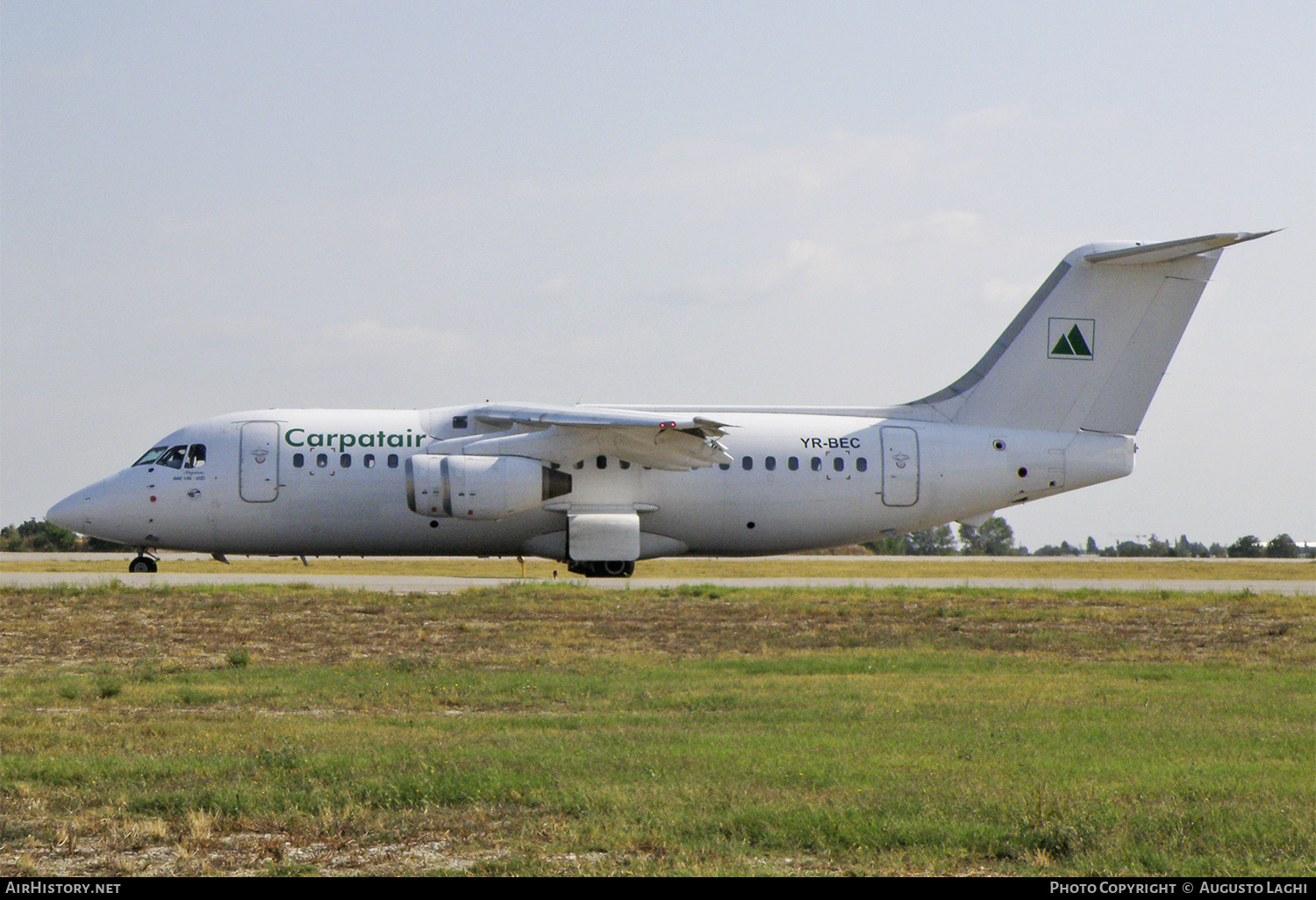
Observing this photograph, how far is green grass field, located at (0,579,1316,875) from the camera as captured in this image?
22.0 ft

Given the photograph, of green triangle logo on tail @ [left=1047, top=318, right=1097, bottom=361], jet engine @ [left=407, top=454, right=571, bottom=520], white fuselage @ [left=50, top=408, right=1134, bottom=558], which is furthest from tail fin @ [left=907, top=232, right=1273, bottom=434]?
jet engine @ [left=407, top=454, right=571, bottom=520]

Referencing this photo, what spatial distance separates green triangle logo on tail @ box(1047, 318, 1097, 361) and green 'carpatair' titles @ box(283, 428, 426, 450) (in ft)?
45.2

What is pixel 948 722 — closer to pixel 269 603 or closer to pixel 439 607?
pixel 439 607

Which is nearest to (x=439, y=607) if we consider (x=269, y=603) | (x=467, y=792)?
(x=269, y=603)

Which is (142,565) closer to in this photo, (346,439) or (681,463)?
(346,439)

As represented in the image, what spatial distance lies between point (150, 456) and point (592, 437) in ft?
29.9

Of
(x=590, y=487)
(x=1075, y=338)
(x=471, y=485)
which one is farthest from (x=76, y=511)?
(x=1075, y=338)

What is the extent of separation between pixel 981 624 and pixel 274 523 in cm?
1458

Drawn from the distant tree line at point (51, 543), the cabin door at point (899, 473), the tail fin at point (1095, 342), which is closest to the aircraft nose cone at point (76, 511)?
the cabin door at point (899, 473)

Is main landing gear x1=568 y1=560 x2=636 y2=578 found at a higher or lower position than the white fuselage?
lower

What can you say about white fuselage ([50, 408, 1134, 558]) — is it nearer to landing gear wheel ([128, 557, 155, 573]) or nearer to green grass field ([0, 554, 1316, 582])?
landing gear wheel ([128, 557, 155, 573])

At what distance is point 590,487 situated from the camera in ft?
89.3

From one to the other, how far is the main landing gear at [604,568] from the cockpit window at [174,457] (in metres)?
8.16

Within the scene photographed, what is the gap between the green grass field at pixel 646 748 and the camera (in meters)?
6.71
